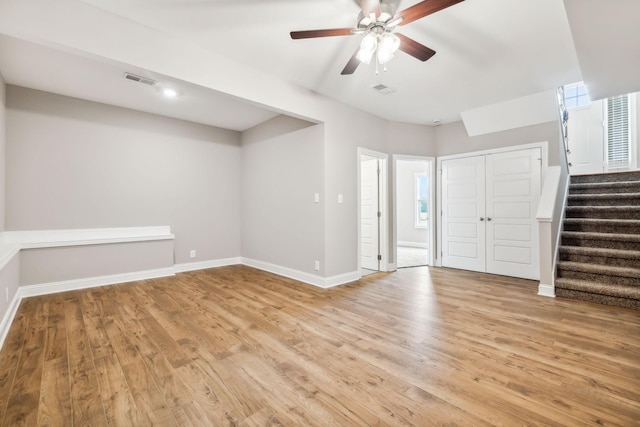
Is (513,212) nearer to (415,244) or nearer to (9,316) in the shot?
(415,244)

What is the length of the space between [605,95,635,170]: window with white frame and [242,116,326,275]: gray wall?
6.04m

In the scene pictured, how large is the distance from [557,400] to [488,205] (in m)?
3.79

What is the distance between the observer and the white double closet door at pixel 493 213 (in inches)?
177

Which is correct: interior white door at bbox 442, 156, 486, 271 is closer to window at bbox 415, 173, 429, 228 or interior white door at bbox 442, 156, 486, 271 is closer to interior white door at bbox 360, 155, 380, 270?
interior white door at bbox 360, 155, 380, 270

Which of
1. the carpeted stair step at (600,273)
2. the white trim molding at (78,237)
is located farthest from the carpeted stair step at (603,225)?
the white trim molding at (78,237)

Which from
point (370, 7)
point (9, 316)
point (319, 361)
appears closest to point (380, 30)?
point (370, 7)

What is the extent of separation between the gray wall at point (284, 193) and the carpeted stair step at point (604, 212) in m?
3.95

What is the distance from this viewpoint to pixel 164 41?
8.66 feet

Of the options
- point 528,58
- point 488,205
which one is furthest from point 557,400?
point 488,205

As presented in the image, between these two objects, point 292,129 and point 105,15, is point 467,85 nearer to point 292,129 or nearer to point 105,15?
point 292,129

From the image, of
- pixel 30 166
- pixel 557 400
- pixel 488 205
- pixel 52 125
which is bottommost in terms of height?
pixel 557 400

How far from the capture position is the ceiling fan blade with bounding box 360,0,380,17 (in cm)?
197

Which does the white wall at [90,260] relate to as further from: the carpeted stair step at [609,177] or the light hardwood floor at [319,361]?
the carpeted stair step at [609,177]

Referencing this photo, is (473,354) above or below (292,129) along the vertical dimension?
below
